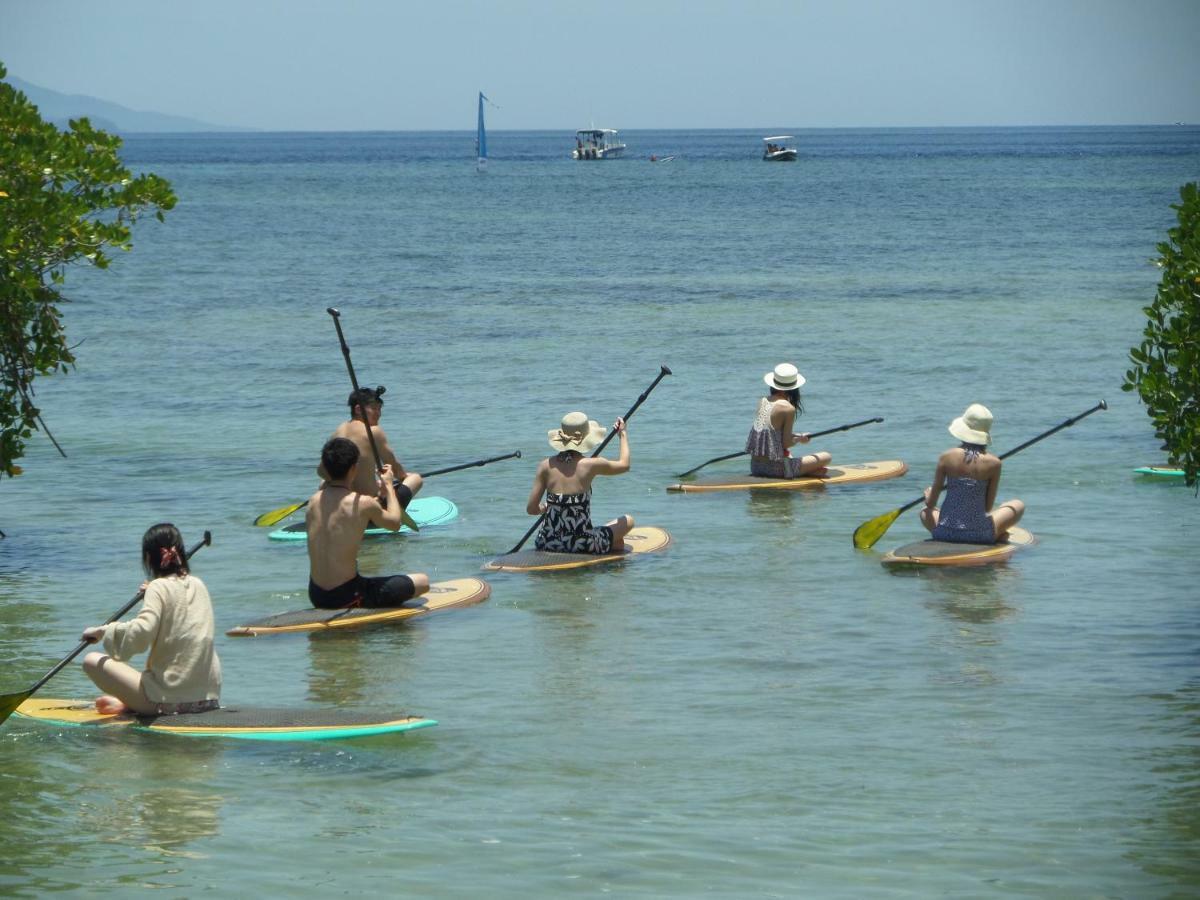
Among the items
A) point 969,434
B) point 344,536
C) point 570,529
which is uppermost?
point 969,434

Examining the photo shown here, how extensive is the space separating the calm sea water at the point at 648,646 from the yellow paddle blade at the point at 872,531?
0.22 m

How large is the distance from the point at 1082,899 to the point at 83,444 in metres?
16.2

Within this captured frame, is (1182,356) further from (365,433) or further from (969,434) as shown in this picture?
(365,433)

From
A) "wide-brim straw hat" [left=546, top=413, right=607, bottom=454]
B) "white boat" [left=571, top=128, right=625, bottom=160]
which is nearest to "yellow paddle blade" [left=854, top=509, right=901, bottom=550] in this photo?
"wide-brim straw hat" [left=546, top=413, right=607, bottom=454]

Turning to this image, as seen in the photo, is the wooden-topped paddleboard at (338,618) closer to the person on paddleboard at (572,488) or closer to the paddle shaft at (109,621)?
the person on paddleboard at (572,488)

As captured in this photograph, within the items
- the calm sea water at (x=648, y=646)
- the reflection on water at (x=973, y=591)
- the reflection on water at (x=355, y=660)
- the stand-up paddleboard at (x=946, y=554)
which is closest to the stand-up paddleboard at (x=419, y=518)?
the calm sea water at (x=648, y=646)

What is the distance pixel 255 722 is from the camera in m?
9.20

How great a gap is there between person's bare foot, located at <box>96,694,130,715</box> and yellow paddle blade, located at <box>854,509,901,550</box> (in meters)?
7.04

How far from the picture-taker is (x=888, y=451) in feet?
65.5

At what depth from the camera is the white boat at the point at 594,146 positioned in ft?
493

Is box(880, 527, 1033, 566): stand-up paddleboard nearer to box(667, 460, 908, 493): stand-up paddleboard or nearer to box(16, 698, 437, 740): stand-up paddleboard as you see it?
box(667, 460, 908, 493): stand-up paddleboard

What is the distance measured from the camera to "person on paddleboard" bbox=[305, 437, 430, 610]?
37.4ft

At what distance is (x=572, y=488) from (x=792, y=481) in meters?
4.16

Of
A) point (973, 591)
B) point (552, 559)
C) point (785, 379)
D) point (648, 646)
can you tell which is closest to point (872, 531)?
point (973, 591)
